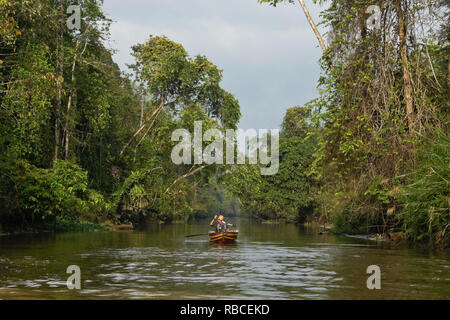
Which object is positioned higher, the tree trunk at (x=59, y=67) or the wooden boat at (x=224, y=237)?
the tree trunk at (x=59, y=67)

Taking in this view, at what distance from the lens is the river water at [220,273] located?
11473mm

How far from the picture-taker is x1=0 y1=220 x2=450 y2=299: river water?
452 inches

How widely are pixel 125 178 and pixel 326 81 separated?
78.7ft

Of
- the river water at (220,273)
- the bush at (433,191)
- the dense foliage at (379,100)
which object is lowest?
the river water at (220,273)

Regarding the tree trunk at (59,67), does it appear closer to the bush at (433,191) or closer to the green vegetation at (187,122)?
the green vegetation at (187,122)

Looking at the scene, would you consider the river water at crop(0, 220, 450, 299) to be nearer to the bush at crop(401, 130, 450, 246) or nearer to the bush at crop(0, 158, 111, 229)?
the bush at crop(401, 130, 450, 246)

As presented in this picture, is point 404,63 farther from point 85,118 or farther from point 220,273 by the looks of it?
point 85,118

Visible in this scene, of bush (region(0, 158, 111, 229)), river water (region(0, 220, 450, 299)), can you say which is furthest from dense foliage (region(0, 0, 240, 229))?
river water (region(0, 220, 450, 299))

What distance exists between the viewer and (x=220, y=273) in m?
15.3

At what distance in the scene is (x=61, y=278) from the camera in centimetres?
1355

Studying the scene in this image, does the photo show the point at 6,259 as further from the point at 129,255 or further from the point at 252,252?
the point at 252,252

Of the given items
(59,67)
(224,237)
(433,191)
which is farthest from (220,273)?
(59,67)

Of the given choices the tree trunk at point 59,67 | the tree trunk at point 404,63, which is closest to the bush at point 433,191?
the tree trunk at point 404,63

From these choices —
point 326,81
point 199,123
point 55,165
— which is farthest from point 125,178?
point 326,81
